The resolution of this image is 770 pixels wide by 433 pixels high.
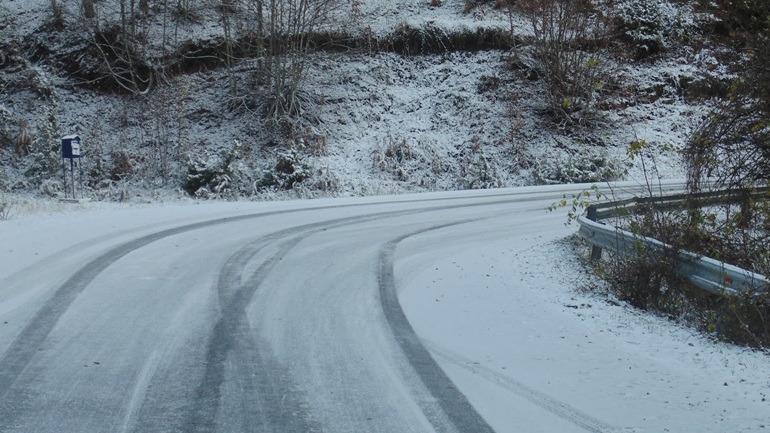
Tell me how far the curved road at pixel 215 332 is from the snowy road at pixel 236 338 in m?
0.02

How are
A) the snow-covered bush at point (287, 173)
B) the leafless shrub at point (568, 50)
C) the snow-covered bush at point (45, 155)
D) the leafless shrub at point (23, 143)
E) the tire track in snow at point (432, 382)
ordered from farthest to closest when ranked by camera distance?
the leafless shrub at point (568, 50)
the leafless shrub at point (23, 143)
the snow-covered bush at point (45, 155)
the snow-covered bush at point (287, 173)
the tire track in snow at point (432, 382)

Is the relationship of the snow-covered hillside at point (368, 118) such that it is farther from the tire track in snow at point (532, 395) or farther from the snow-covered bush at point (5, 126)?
the tire track in snow at point (532, 395)

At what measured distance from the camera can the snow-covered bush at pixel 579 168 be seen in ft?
75.8

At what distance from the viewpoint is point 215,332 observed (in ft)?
20.4

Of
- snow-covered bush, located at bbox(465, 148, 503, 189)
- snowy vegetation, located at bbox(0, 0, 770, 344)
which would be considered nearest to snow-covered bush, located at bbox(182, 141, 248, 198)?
snowy vegetation, located at bbox(0, 0, 770, 344)

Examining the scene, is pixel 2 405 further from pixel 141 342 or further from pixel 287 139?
pixel 287 139

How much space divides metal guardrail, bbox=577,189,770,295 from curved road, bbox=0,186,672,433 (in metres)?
2.17

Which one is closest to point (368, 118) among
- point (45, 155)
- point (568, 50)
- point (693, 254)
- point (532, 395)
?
point (568, 50)

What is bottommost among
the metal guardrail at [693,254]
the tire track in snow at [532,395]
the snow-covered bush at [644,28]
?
the tire track in snow at [532,395]

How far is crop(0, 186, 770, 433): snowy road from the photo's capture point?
4500 millimetres

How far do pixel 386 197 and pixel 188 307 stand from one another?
11281 mm

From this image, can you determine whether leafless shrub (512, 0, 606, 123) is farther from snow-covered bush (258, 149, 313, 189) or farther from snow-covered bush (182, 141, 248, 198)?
snow-covered bush (182, 141, 248, 198)

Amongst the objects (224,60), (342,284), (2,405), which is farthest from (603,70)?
(2,405)

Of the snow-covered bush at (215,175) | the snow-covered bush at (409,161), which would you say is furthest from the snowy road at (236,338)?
the snow-covered bush at (409,161)
